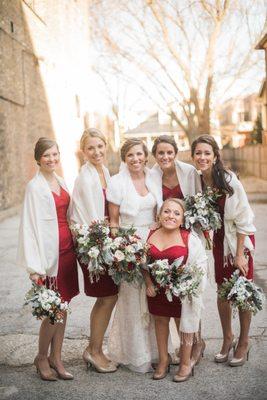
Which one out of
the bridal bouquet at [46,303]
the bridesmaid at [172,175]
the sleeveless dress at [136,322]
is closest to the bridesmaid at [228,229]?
the bridesmaid at [172,175]

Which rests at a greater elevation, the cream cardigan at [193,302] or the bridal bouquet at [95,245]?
the bridal bouquet at [95,245]

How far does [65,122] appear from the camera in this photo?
21797 millimetres

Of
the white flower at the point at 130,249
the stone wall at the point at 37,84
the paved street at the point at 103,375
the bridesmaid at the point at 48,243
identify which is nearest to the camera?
the paved street at the point at 103,375

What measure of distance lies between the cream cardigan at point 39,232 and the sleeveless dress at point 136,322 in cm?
58

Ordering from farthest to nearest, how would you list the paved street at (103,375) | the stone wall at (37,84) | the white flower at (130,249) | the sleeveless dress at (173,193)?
the stone wall at (37,84) < the sleeveless dress at (173,193) < the white flower at (130,249) < the paved street at (103,375)

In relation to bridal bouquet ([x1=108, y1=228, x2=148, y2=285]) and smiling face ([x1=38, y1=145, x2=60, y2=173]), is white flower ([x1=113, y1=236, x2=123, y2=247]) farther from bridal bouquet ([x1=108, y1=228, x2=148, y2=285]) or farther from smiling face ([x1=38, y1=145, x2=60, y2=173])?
smiling face ([x1=38, y1=145, x2=60, y2=173])

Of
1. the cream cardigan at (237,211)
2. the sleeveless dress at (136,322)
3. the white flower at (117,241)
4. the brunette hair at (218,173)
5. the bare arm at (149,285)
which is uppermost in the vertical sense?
the brunette hair at (218,173)

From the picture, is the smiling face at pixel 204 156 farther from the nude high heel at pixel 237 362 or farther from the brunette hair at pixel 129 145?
the nude high heel at pixel 237 362

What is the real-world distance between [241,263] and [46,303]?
159 centimetres

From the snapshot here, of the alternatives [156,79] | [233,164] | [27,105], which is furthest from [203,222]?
[233,164]

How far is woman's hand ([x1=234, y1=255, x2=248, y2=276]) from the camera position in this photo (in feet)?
13.3

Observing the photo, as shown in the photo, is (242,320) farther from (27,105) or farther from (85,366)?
(27,105)

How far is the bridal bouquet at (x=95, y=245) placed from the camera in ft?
12.4

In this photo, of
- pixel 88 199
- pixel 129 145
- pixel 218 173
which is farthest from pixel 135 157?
pixel 218 173
